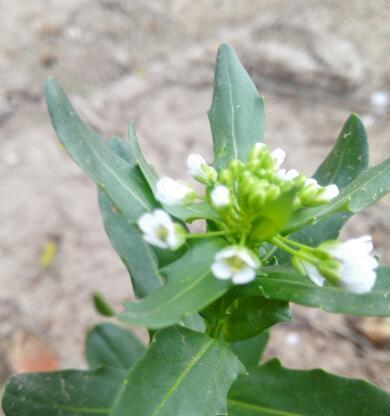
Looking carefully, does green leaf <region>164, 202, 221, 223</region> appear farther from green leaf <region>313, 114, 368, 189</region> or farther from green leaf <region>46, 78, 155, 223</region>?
green leaf <region>313, 114, 368, 189</region>

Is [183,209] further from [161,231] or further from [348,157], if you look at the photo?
[348,157]

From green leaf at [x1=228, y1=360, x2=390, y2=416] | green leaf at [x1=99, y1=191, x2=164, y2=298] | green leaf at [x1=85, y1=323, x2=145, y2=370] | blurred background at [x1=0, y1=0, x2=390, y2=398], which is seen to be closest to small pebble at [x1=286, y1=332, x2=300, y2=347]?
blurred background at [x1=0, y1=0, x2=390, y2=398]

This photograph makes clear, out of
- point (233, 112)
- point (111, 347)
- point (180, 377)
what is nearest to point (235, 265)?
point (180, 377)

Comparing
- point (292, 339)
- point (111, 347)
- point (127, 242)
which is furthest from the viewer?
point (292, 339)

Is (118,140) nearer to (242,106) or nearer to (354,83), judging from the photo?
(242,106)

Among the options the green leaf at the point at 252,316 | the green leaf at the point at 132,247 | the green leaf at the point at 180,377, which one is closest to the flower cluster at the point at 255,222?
the green leaf at the point at 252,316

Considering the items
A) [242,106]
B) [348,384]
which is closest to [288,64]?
[242,106]
